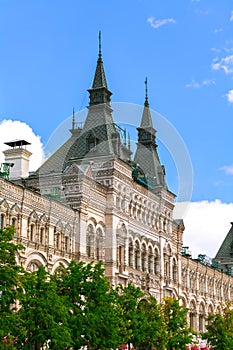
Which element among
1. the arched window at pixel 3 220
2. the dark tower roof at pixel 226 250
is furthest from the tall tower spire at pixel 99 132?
the dark tower roof at pixel 226 250

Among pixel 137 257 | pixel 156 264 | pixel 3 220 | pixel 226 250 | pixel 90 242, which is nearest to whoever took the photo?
pixel 3 220

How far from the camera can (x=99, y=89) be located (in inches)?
3105

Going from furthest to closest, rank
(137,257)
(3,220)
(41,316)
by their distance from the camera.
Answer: (137,257) → (3,220) → (41,316)

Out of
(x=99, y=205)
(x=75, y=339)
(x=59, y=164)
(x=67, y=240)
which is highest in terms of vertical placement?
(x=59, y=164)

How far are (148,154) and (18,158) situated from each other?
24.7 meters

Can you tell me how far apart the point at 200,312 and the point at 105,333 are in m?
52.6

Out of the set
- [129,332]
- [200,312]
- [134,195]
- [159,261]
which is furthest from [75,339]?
[200,312]

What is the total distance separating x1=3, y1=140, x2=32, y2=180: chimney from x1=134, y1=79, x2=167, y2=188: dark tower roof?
58.6 feet

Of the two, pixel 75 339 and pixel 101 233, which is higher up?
pixel 101 233

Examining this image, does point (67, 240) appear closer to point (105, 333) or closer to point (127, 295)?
point (127, 295)

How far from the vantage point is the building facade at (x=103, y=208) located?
184ft

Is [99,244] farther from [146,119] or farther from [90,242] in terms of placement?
[146,119]

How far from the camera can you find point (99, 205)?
66.9m

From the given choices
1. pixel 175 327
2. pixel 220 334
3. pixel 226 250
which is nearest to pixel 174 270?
pixel 220 334
